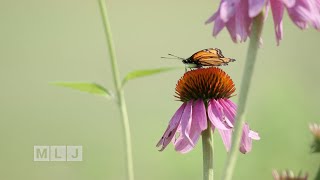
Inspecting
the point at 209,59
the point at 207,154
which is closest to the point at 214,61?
the point at 209,59

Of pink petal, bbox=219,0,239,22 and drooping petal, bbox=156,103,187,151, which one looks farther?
drooping petal, bbox=156,103,187,151

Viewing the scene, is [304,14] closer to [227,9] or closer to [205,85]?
[227,9]

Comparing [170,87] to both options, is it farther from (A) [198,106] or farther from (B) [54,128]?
(A) [198,106]

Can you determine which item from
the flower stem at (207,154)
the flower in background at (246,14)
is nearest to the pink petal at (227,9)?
the flower in background at (246,14)

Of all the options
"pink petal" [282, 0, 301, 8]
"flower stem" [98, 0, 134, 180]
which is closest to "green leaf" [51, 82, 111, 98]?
"flower stem" [98, 0, 134, 180]

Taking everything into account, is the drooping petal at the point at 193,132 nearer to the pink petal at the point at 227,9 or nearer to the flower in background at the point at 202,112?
the flower in background at the point at 202,112

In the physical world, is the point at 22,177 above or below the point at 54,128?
below

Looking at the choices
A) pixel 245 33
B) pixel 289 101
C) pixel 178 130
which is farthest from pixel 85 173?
pixel 245 33

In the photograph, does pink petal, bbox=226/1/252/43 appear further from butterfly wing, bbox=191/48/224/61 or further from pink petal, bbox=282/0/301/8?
butterfly wing, bbox=191/48/224/61
